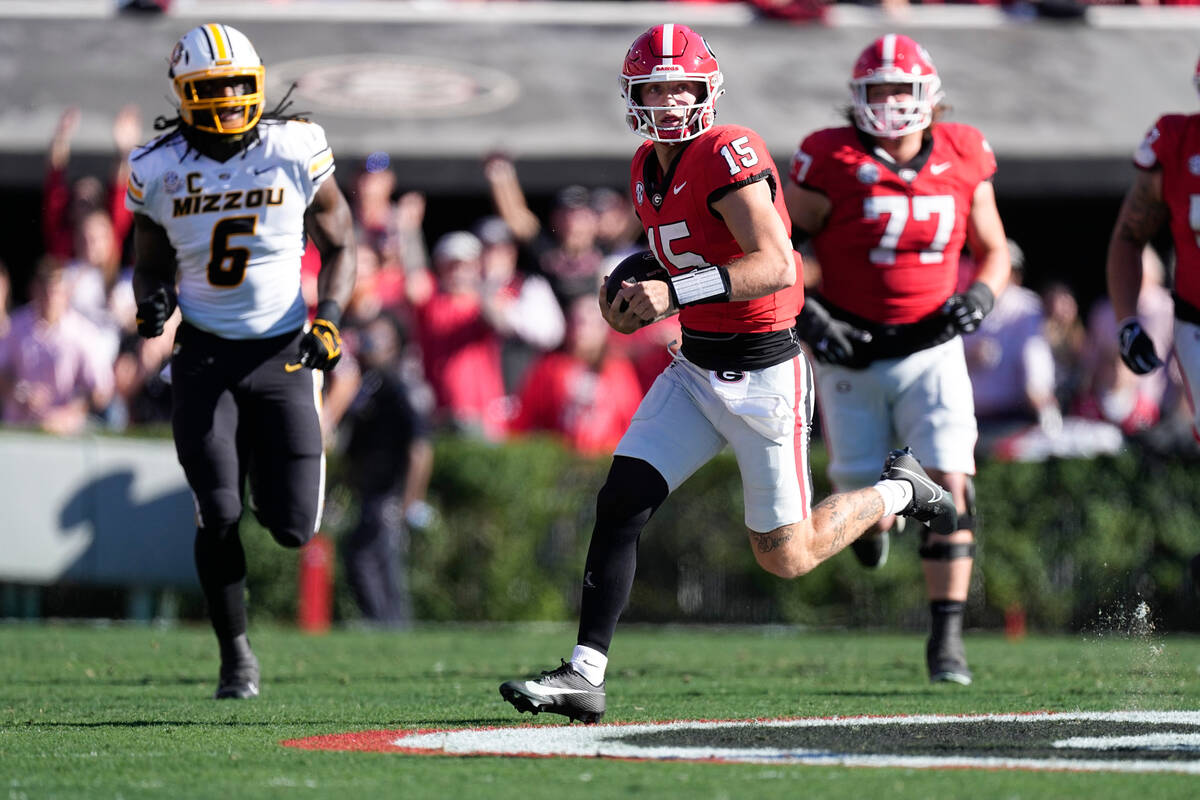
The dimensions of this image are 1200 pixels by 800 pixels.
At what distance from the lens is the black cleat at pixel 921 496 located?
582 cm

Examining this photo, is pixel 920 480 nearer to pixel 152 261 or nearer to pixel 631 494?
pixel 631 494

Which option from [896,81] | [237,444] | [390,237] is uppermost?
[896,81]

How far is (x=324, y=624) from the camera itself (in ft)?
34.6

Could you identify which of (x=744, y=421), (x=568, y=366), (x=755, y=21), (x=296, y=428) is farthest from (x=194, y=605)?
(x=755, y=21)

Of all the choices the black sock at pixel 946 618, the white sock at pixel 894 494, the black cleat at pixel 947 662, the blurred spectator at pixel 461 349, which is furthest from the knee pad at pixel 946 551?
the blurred spectator at pixel 461 349

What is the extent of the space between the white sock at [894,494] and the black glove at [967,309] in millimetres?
1137

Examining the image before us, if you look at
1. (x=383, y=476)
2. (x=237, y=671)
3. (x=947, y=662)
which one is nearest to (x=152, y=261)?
(x=237, y=671)

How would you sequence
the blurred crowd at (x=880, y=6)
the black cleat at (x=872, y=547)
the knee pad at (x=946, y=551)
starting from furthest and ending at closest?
the blurred crowd at (x=880, y=6)
the black cleat at (x=872, y=547)
the knee pad at (x=946, y=551)

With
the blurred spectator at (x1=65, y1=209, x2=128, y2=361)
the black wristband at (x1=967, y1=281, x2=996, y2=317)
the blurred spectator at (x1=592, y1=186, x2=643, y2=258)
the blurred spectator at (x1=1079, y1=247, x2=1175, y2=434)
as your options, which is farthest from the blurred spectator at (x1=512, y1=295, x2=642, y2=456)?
the black wristband at (x1=967, y1=281, x2=996, y2=317)

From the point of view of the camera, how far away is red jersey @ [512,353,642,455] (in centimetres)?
1120

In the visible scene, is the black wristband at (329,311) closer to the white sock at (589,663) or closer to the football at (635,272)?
the football at (635,272)

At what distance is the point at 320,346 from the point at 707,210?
1.66m

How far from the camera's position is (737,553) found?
35.0 feet

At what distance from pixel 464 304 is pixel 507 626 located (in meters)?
2.34
